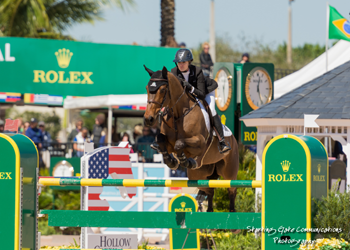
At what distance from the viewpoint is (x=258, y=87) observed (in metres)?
10.9

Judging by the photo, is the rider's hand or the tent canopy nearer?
the rider's hand

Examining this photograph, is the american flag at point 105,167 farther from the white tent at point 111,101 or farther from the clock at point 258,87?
the white tent at point 111,101

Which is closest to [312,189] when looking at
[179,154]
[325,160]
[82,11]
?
[325,160]

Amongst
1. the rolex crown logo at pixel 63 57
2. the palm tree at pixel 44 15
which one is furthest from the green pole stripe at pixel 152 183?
the palm tree at pixel 44 15

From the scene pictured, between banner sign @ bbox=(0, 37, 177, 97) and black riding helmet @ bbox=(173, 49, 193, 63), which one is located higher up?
banner sign @ bbox=(0, 37, 177, 97)

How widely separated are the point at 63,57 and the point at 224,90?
6.20m

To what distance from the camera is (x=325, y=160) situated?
5316 millimetres

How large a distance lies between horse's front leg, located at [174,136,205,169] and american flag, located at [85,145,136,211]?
1.26 metres

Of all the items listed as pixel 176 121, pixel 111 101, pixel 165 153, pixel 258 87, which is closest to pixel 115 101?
pixel 111 101

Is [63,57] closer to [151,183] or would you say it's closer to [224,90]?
[224,90]

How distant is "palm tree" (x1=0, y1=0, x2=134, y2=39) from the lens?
19.8 meters

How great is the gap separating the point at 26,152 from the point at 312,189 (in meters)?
2.99

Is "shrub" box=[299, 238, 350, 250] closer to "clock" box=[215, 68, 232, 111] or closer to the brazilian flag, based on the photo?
"clock" box=[215, 68, 232, 111]

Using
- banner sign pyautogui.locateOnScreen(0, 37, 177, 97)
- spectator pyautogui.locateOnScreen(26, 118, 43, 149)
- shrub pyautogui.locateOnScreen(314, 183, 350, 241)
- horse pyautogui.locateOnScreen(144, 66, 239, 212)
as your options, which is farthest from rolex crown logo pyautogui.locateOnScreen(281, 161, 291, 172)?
banner sign pyautogui.locateOnScreen(0, 37, 177, 97)
